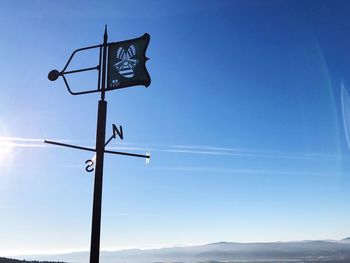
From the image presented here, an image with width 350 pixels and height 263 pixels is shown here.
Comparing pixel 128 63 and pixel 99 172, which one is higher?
pixel 128 63

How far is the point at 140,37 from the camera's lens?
396 inches

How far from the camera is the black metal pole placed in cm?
891

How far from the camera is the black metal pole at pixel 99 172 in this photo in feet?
29.2

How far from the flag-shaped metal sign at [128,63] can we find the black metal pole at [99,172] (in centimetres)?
18

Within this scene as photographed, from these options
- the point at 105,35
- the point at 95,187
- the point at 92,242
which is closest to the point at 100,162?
the point at 95,187

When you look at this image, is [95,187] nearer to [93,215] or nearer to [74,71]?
[93,215]

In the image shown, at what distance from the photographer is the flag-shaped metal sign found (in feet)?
32.6

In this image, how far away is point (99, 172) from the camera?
9.41 m

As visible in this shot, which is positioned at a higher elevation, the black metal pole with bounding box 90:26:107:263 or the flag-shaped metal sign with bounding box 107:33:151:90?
the flag-shaped metal sign with bounding box 107:33:151:90

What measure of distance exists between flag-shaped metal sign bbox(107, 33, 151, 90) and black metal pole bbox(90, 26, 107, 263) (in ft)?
0.59

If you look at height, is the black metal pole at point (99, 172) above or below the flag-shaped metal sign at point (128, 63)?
below

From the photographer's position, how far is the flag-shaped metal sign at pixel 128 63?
992cm

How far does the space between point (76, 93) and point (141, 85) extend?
4.84ft

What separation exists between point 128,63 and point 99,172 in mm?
2465
